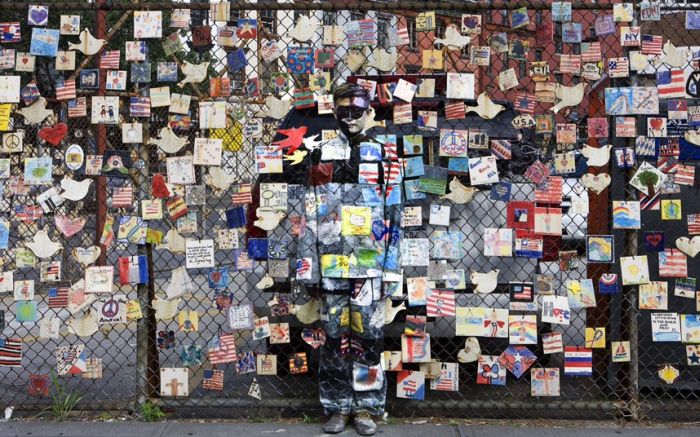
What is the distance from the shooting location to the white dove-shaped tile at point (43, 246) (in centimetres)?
423

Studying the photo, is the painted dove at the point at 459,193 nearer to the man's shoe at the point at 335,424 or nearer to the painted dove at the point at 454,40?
the painted dove at the point at 454,40

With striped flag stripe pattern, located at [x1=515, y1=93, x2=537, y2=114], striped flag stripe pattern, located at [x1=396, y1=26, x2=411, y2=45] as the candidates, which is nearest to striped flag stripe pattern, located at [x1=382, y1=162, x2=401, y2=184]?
striped flag stripe pattern, located at [x1=396, y1=26, x2=411, y2=45]

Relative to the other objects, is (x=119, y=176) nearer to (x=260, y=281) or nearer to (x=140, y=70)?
(x=140, y=70)

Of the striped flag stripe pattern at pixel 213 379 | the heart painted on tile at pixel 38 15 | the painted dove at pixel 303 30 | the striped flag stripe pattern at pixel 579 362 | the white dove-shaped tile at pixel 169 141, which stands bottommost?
the striped flag stripe pattern at pixel 213 379

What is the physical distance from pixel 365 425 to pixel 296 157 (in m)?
1.76

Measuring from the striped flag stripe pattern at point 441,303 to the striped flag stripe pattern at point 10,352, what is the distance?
9.23 ft

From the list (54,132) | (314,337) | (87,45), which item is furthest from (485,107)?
(54,132)

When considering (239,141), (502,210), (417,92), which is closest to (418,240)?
(502,210)

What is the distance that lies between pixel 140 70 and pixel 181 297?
1527 mm

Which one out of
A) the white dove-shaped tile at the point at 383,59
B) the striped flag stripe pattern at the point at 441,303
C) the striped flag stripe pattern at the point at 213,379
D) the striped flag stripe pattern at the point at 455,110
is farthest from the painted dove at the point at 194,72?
the striped flag stripe pattern at the point at 441,303

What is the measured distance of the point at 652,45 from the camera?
13.3ft

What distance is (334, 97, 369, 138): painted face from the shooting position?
394 centimetres

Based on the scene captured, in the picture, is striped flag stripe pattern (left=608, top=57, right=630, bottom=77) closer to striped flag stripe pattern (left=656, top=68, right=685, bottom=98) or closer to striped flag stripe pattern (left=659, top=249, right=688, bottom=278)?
striped flag stripe pattern (left=656, top=68, right=685, bottom=98)

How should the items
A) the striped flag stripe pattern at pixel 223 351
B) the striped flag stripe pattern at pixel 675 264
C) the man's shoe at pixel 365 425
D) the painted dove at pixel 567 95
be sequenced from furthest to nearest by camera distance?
1. the striped flag stripe pattern at pixel 223 351
2. the striped flag stripe pattern at pixel 675 264
3. the painted dove at pixel 567 95
4. the man's shoe at pixel 365 425
